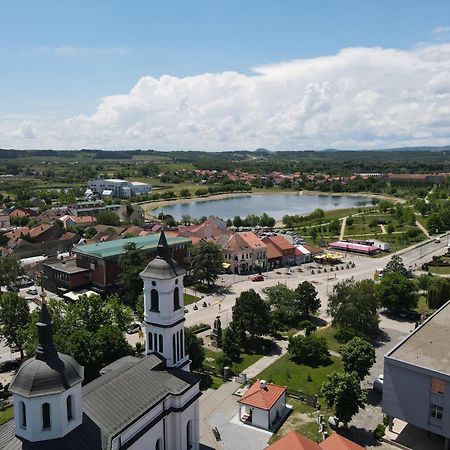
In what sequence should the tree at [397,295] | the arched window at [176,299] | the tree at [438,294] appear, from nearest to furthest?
1. the arched window at [176,299]
2. the tree at [397,295]
3. the tree at [438,294]

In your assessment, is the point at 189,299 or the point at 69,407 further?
the point at 189,299

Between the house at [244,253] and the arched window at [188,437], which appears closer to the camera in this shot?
the arched window at [188,437]

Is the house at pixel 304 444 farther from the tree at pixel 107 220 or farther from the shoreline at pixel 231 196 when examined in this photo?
the shoreline at pixel 231 196

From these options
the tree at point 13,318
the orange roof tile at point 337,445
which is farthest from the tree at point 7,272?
the orange roof tile at point 337,445

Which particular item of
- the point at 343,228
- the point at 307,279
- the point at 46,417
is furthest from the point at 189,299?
the point at 343,228

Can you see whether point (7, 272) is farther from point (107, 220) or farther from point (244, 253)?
point (107, 220)

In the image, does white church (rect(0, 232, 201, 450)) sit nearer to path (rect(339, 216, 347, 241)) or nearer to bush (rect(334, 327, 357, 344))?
bush (rect(334, 327, 357, 344))
